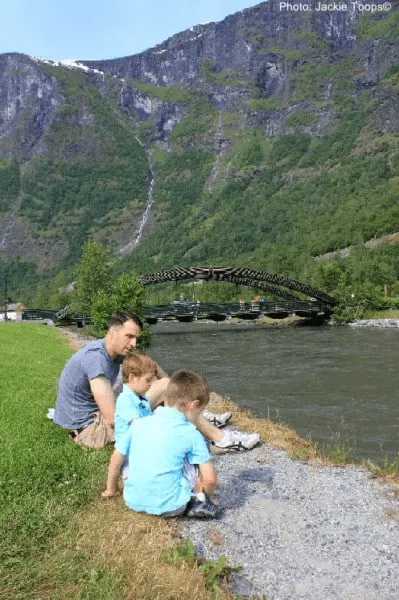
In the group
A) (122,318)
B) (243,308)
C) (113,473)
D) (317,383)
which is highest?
(122,318)

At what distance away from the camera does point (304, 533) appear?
542 centimetres

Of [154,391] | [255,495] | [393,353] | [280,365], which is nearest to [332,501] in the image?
[255,495]

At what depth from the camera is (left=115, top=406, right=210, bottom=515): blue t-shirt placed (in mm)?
5203

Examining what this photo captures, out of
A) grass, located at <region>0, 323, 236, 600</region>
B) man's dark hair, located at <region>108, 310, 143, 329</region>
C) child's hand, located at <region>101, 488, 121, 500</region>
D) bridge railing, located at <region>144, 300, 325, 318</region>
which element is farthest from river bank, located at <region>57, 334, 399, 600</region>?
bridge railing, located at <region>144, 300, 325, 318</region>

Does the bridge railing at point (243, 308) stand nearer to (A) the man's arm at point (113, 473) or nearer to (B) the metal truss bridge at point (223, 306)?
(B) the metal truss bridge at point (223, 306)

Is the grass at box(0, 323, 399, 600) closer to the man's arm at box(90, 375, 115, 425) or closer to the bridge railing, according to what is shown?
the man's arm at box(90, 375, 115, 425)

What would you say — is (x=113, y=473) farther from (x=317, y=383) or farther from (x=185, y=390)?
(x=317, y=383)

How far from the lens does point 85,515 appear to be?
5.26m

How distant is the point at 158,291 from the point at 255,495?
5685 inches

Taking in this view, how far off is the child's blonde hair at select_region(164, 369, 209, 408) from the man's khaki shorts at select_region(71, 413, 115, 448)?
2.18 metres

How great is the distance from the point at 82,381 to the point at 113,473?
1787mm

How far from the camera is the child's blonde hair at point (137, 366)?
254 inches

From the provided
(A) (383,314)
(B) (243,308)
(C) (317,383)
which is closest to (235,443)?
(C) (317,383)

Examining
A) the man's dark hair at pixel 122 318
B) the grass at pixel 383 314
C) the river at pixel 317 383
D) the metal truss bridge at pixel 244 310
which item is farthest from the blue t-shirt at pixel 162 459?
the grass at pixel 383 314
